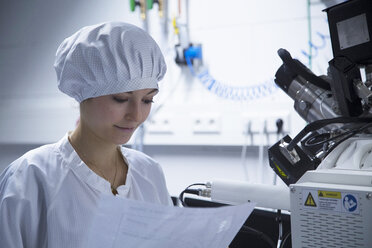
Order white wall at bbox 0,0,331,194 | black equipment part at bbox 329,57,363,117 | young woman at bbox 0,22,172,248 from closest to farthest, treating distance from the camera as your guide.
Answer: black equipment part at bbox 329,57,363,117 → young woman at bbox 0,22,172,248 → white wall at bbox 0,0,331,194

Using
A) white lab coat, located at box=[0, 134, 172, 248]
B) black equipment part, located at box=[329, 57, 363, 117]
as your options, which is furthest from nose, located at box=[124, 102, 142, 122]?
black equipment part, located at box=[329, 57, 363, 117]

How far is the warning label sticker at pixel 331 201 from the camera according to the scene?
1.92 feet

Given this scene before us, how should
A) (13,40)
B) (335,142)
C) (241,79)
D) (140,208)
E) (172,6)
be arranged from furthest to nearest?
(13,40) < (172,6) < (241,79) < (335,142) < (140,208)

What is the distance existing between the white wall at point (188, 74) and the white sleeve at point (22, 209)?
1190 millimetres

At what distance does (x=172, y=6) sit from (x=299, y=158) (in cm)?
150

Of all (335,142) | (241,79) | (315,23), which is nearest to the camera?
(335,142)

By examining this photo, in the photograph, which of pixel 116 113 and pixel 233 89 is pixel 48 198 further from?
pixel 233 89

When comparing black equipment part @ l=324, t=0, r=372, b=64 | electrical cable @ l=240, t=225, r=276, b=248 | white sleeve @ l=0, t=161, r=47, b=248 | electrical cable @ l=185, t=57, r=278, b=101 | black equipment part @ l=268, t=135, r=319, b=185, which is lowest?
electrical cable @ l=240, t=225, r=276, b=248

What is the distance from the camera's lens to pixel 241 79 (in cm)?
201

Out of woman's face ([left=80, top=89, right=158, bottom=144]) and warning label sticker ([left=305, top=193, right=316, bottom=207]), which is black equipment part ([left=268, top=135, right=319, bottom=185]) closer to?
warning label sticker ([left=305, top=193, right=316, bottom=207])

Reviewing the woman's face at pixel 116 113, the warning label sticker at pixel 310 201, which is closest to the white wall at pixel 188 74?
the woman's face at pixel 116 113

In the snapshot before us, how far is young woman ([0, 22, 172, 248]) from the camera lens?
3.06ft

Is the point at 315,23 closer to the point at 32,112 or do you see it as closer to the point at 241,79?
the point at 241,79

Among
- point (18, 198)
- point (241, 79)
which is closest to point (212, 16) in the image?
point (241, 79)
